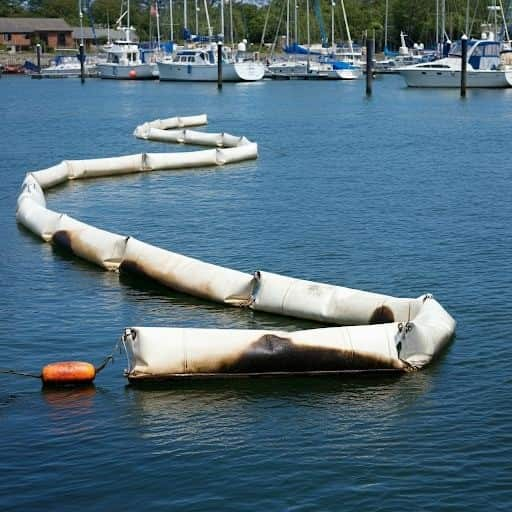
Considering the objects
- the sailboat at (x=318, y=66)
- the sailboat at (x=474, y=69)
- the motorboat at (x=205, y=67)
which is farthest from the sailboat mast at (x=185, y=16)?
the sailboat at (x=474, y=69)

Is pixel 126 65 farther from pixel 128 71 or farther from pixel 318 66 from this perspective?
pixel 318 66

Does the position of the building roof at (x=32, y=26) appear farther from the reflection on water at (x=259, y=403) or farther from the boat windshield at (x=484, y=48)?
the reflection on water at (x=259, y=403)

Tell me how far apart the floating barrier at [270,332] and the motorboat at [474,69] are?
8722 cm

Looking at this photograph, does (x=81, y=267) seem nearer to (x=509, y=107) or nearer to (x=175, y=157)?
(x=175, y=157)

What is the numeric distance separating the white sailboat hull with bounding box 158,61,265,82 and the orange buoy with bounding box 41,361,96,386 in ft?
370

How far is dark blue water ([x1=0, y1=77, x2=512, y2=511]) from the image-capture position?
51.6 feet

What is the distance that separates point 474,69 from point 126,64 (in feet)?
182

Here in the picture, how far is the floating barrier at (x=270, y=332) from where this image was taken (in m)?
19.5

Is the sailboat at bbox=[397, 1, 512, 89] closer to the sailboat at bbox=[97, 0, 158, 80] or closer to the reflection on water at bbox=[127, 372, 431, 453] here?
the sailboat at bbox=[97, 0, 158, 80]

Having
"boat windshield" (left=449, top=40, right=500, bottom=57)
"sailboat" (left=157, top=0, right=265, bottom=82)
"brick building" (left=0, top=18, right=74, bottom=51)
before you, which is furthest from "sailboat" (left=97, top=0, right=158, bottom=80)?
"boat windshield" (left=449, top=40, right=500, bottom=57)

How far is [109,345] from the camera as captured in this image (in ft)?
72.2

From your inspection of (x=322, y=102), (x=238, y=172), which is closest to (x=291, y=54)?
(x=322, y=102)

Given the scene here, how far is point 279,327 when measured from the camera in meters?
23.2

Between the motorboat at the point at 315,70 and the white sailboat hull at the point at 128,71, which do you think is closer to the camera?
the motorboat at the point at 315,70
